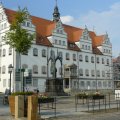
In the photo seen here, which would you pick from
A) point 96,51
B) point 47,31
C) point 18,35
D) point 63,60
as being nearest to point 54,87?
point 18,35

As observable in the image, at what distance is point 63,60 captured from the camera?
2773 inches

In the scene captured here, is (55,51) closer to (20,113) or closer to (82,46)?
(82,46)

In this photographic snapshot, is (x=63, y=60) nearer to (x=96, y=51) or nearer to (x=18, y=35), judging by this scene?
(x=96, y=51)

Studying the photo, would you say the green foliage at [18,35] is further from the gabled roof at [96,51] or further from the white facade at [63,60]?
the gabled roof at [96,51]

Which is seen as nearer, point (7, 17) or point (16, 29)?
point (16, 29)

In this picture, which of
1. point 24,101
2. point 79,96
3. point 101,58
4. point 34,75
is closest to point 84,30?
point 101,58

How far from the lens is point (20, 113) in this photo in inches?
635

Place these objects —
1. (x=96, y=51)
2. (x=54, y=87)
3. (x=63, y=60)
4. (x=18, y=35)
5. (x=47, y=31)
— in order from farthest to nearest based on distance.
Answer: (x=96, y=51) → (x=63, y=60) → (x=47, y=31) → (x=54, y=87) → (x=18, y=35)

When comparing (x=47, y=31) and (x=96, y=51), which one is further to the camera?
(x=96, y=51)

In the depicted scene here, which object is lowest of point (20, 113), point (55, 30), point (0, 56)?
point (20, 113)

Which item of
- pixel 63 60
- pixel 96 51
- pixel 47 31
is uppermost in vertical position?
pixel 47 31

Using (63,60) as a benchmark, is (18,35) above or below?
above

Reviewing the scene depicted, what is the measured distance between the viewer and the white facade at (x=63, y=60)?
6172 cm

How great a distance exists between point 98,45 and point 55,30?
61.4 ft
